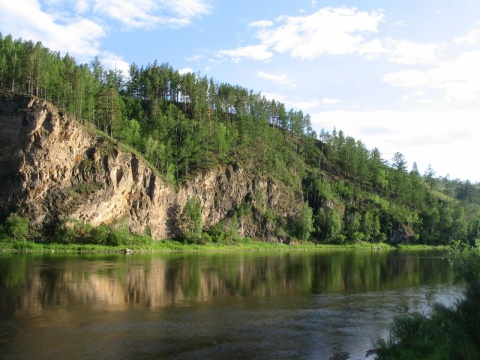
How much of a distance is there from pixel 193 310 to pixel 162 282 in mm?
13806

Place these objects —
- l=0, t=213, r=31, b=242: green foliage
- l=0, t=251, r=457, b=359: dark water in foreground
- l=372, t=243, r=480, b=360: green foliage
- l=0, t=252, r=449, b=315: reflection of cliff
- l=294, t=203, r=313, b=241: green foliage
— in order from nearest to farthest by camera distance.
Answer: l=372, t=243, r=480, b=360: green foliage < l=0, t=251, r=457, b=359: dark water in foreground < l=0, t=252, r=449, b=315: reflection of cliff < l=0, t=213, r=31, b=242: green foliage < l=294, t=203, r=313, b=241: green foliage

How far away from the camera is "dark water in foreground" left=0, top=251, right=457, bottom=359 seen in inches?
875

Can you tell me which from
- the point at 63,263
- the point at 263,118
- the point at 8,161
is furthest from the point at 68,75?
the point at 263,118

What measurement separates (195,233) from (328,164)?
88.0m

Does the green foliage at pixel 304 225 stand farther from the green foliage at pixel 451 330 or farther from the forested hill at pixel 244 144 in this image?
the green foliage at pixel 451 330

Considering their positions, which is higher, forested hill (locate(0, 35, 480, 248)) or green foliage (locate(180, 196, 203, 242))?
forested hill (locate(0, 35, 480, 248))

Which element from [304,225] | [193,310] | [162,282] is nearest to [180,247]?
[304,225]

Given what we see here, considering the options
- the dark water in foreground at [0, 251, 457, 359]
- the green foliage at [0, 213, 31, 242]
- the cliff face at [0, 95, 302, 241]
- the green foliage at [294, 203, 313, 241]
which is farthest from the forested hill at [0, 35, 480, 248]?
the dark water in foreground at [0, 251, 457, 359]

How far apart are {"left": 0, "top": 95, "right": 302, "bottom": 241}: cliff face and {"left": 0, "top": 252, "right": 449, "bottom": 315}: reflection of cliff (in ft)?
89.5

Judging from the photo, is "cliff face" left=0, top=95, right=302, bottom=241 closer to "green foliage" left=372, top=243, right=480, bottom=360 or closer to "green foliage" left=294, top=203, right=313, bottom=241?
"green foliage" left=294, top=203, right=313, bottom=241

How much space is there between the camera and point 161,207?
105 meters

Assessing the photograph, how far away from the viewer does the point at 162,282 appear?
44.5 metres

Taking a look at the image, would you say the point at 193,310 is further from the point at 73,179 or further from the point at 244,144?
the point at 244,144

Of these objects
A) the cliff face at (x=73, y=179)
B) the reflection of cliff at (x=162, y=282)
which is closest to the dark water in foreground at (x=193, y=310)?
the reflection of cliff at (x=162, y=282)
